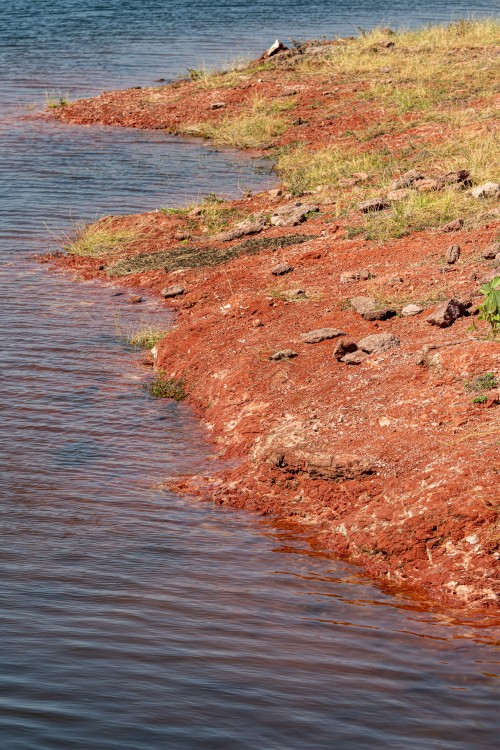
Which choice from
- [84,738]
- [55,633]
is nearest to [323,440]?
[55,633]

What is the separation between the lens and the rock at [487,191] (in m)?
11.9

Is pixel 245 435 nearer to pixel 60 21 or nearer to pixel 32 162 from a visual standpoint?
pixel 32 162

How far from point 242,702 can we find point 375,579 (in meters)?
1.83

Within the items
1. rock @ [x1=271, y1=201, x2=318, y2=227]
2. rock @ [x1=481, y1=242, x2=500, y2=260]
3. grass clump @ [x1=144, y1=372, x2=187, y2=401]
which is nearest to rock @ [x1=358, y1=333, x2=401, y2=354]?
rock @ [x1=481, y1=242, x2=500, y2=260]

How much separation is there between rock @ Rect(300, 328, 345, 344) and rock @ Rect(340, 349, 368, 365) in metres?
0.55

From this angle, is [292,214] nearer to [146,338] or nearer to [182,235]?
[182,235]

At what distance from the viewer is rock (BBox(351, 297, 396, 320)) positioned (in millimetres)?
9219

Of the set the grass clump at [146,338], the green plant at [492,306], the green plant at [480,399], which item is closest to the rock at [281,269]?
the grass clump at [146,338]

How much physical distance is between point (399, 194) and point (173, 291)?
10.5 ft

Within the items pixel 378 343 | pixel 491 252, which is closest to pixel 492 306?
pixel 378 343

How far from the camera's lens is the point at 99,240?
47.3ft

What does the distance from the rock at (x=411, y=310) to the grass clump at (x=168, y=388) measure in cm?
217

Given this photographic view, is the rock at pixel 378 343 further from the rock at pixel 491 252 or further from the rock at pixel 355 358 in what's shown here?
the rock at pixel 491 252

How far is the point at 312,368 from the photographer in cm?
873
